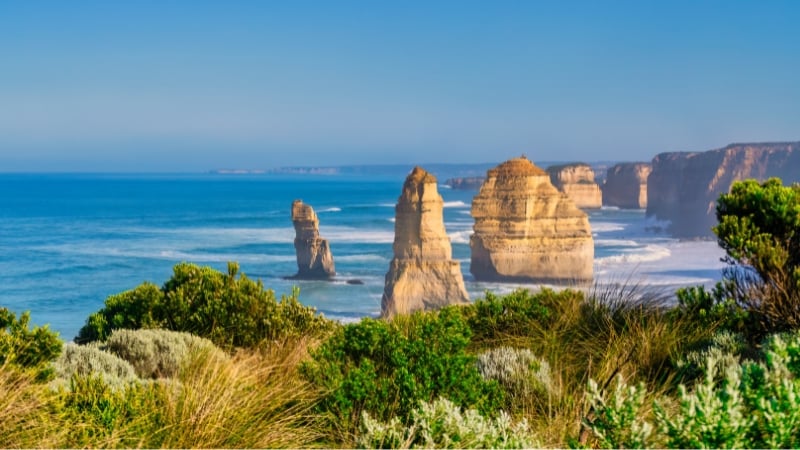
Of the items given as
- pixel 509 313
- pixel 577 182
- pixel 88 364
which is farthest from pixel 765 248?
pixel 577 182

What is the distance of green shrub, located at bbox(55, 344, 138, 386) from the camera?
7540mm

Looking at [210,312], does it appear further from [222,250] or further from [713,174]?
[713,174]

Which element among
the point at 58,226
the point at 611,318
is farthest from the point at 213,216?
the point at 611,318

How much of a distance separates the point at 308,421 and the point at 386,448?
4.21 feet

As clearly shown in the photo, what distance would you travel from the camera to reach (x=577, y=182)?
147 metres

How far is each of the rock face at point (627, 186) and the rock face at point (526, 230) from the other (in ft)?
312

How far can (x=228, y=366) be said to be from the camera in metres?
7.15

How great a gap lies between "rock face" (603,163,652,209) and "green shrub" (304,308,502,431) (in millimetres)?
163229

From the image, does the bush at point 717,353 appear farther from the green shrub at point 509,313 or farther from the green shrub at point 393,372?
the green shrub at point 509,313

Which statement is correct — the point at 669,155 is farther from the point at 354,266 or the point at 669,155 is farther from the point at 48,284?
the point at 48,284

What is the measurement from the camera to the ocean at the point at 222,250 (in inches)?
2859

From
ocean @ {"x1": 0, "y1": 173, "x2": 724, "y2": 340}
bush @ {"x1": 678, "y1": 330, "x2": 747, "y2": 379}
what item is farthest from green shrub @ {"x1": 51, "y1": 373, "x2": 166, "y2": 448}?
ocean @ {"x1": 0, "y1": 173, "x2": 724, "y2": 340}

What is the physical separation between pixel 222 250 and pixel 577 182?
71.0 meters

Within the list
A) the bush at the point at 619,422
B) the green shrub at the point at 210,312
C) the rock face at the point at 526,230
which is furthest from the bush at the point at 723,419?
the rock face at the point at 526,230
